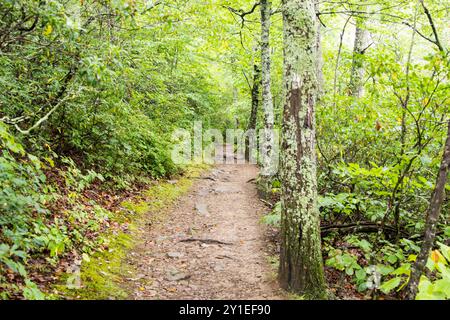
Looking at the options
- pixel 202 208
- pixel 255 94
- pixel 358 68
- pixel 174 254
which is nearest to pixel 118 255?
pixel 174 254

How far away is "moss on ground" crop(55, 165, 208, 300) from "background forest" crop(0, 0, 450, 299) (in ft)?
0.61

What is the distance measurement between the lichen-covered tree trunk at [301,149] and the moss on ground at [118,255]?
8.43ft

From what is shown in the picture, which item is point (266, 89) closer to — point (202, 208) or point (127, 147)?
point (202, 208)

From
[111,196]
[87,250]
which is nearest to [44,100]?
[111,196]

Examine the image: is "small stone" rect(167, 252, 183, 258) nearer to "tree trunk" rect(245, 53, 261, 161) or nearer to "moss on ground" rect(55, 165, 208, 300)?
"moss on ground" rect(55, 165, 208, 300)

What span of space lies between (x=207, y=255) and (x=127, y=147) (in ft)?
12.4

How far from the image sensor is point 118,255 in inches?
240

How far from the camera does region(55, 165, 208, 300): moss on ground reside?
464 cm

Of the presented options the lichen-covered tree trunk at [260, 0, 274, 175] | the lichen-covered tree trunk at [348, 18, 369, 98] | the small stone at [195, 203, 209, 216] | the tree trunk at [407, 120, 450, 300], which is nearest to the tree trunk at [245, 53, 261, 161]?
the lichen-covered tree trunk at [260, 0, 274, 175]

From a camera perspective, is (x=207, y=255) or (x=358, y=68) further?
(x=358, y=68)

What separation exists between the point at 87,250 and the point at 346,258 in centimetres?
405

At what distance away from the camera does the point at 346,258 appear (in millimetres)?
4926
